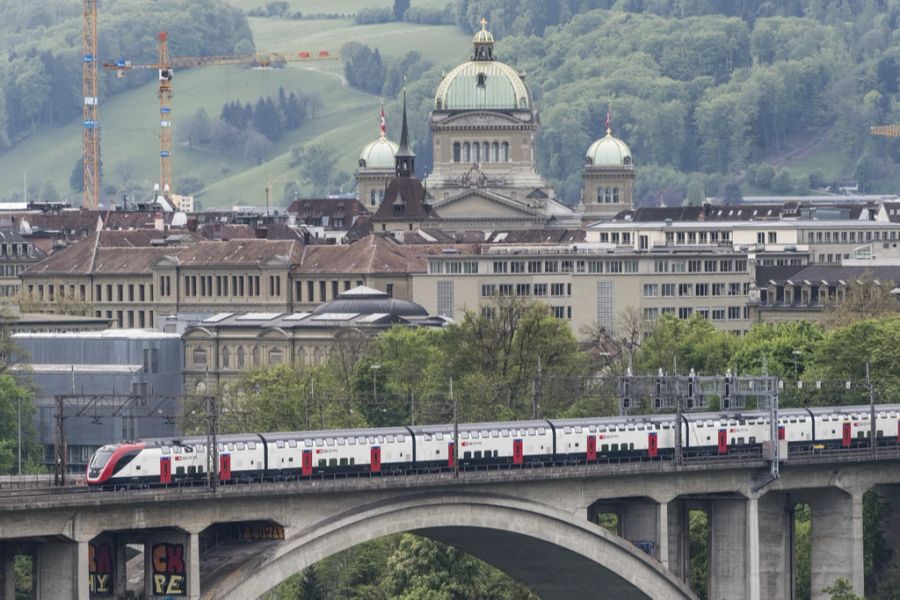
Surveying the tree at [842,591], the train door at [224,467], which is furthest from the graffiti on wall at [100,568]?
the tree at [842,591]

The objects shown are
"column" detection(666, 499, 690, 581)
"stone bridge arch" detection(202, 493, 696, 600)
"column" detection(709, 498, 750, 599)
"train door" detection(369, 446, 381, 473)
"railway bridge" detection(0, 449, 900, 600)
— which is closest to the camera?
"railway bridge" detection(0, 449, 900, 600)

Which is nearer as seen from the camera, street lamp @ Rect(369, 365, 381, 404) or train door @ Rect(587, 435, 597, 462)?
train door @ Rect(587, 435, 597, 462)

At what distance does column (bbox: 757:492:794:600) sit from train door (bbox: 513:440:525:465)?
40.4 ft

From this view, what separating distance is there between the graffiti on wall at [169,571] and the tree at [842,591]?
98.3ft

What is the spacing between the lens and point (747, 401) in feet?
499

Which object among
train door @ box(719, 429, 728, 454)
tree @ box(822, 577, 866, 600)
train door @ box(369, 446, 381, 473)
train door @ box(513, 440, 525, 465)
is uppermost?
train door @ box(719, 429, 728, 454)

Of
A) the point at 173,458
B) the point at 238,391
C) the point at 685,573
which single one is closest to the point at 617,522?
the point at 685,573

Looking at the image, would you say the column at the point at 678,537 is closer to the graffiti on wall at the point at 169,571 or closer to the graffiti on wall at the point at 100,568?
the graffiti on wall at the point at 169,571

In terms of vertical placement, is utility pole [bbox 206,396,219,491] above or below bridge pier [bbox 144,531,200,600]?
above

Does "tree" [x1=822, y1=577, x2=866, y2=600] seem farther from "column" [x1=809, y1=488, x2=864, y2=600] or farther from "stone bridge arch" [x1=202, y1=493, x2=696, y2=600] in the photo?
"stone bridge arch" [x1=202, y1=493, x2=696, y2=600]

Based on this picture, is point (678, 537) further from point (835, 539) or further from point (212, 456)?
point (212, 456)

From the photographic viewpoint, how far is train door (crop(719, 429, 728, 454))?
12712 cm

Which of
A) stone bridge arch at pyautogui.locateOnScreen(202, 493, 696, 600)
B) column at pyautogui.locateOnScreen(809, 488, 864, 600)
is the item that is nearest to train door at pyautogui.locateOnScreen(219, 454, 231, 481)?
stone bridge arch at pyautogui.locateOnScreen(202, 493, 696, 600)

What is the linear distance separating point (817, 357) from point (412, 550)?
32.8 meters
